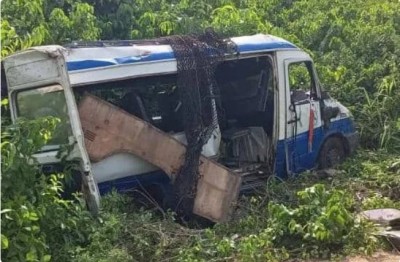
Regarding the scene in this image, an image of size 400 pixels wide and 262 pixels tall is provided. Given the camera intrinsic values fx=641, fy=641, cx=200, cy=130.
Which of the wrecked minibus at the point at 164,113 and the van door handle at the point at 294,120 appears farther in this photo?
the van door handle at the point at 294,120

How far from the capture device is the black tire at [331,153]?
892 centimetres

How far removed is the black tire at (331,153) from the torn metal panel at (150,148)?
7.90ft

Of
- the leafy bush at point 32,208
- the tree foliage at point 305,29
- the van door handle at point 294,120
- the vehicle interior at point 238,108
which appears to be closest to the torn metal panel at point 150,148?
the vehicle interior at point 238,108

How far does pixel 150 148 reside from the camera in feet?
21.7

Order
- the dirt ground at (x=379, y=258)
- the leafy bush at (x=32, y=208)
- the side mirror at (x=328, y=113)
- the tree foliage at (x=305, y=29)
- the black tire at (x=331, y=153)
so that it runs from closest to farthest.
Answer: the leafy bush at (x=32, y=208) < the dirt ground at (x=379, y=258) < the tree foliage at (x=305, y=29) < the side mirror at (x=328, y=113) < the black tire at (x=331, y=153)

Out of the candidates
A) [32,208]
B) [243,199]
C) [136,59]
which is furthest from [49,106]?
[243,199]

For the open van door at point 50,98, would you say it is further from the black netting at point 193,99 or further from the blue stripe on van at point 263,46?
the blue stripe on van at point 263,46

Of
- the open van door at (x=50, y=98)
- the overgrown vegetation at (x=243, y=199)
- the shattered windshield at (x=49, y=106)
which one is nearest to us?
the overgrown vegetation at (x=243, y=199)

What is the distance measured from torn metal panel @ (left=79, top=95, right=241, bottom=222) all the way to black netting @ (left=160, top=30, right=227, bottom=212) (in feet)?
0.30

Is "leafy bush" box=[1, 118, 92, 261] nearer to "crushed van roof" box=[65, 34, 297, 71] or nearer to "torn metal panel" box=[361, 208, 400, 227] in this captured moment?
"crushed van roof" box=[65, 34, 297, 71]

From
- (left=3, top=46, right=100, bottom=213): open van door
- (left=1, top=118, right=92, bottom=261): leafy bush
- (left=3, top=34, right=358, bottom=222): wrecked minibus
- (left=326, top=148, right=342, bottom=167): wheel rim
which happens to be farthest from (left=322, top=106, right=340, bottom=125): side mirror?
(left=1, top=118, right=92, bottom=261): leafy bush

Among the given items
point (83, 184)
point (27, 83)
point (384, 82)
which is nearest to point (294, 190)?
point (83, 184)

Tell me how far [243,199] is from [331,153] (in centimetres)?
239

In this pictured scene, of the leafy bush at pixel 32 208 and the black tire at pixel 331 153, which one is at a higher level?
the leafy bush at pixel 32 208
